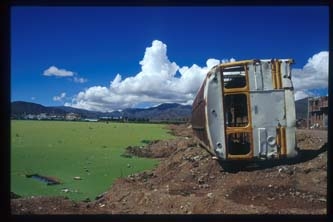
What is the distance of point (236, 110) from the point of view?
12.6 feet

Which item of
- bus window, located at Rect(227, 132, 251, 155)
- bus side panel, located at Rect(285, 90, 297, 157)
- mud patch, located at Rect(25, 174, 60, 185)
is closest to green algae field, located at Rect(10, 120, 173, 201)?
mud patch, located at Rect(25, 174, 60, 185)

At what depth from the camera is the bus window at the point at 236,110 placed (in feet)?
12.5

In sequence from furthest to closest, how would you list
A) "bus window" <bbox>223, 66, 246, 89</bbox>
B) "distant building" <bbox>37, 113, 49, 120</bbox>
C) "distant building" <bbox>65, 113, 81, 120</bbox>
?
1. "distant building" <bbox>65, 113, 81, 120</bbox>
2. "distant building" <bbox>37, 113, 49, 120</bbox>
3. "bus window" <bbox>223, 66, 246, 89</bbox>

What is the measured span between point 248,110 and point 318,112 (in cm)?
57

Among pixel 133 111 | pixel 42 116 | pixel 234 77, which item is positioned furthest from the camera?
pixel 133 111

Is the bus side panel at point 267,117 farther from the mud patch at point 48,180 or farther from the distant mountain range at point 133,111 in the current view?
the mud patch at point 48,180

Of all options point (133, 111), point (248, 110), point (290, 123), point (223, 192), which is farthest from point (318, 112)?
point (133, 111)

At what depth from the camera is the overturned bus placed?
3.80 metres

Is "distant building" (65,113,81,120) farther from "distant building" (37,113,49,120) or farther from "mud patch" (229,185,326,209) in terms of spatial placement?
"mud patch" (229,185,326,209)

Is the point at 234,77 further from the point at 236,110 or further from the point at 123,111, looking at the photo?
the point at 123,111

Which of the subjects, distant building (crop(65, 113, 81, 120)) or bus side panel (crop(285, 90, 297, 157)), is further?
distant building (crop(65, 113, 81, 120))

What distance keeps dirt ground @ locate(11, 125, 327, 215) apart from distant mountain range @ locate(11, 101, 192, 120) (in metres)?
0.13

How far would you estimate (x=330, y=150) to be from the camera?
3.89 metres

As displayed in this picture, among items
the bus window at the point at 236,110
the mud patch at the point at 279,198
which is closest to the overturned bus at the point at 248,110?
the bus window at the point at 236,110
